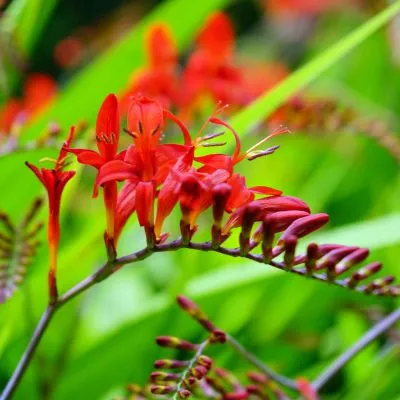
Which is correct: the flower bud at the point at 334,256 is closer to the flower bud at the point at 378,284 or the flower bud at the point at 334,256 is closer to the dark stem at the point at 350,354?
the flower bud at the point at 378,284

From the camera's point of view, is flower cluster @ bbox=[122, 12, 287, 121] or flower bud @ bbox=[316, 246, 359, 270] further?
flower cluster @ bbox=[122, 12, 287, 121]

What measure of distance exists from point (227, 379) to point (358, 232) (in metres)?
0.33

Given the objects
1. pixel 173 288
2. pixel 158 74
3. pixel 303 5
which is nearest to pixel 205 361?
pixel 173 288

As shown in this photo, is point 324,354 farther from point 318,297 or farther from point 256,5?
point 256,5

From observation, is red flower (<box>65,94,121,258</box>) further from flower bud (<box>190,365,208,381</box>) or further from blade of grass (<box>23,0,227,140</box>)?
blade of grass (<box>23,0,227,140</box>)

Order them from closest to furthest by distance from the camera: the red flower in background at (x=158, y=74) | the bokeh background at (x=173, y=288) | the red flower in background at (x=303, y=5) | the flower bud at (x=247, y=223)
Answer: the flower bud at (x=247, y=223)
the bokeh background at (x=173, y=288)
the red flower in background at (x=158, y=74)
the red flower in background at (x=303, y=5)

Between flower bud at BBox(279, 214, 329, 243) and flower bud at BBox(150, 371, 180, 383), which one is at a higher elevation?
Result: flower bud at BBox(279, 214, 329, 243)

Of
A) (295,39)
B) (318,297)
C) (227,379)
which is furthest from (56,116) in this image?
(295,39)

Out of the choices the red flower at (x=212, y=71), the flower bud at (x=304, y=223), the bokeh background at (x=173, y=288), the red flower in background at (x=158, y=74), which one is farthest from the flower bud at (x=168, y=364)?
the red flower at (x=212, y=71)

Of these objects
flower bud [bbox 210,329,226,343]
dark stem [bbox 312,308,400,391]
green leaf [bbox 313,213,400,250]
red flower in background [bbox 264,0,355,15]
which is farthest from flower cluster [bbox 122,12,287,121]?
red flower in background [bbox 264,0,355,15]

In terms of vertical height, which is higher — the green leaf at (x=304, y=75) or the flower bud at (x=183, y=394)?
the green leaf at (x=304, y=75)

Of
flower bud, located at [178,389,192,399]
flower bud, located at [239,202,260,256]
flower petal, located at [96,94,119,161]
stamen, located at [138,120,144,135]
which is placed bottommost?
flower bud, located at [178,389,192,399]

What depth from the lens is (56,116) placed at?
37.8 inches

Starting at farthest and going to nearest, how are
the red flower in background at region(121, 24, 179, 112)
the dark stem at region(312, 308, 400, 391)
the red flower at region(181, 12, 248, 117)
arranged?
the red flower at region(181, 12, 248, 117) → the red flower in background at region(121, 24, 179, 112) → the dark stem at region(312, 308, 400, 391)
